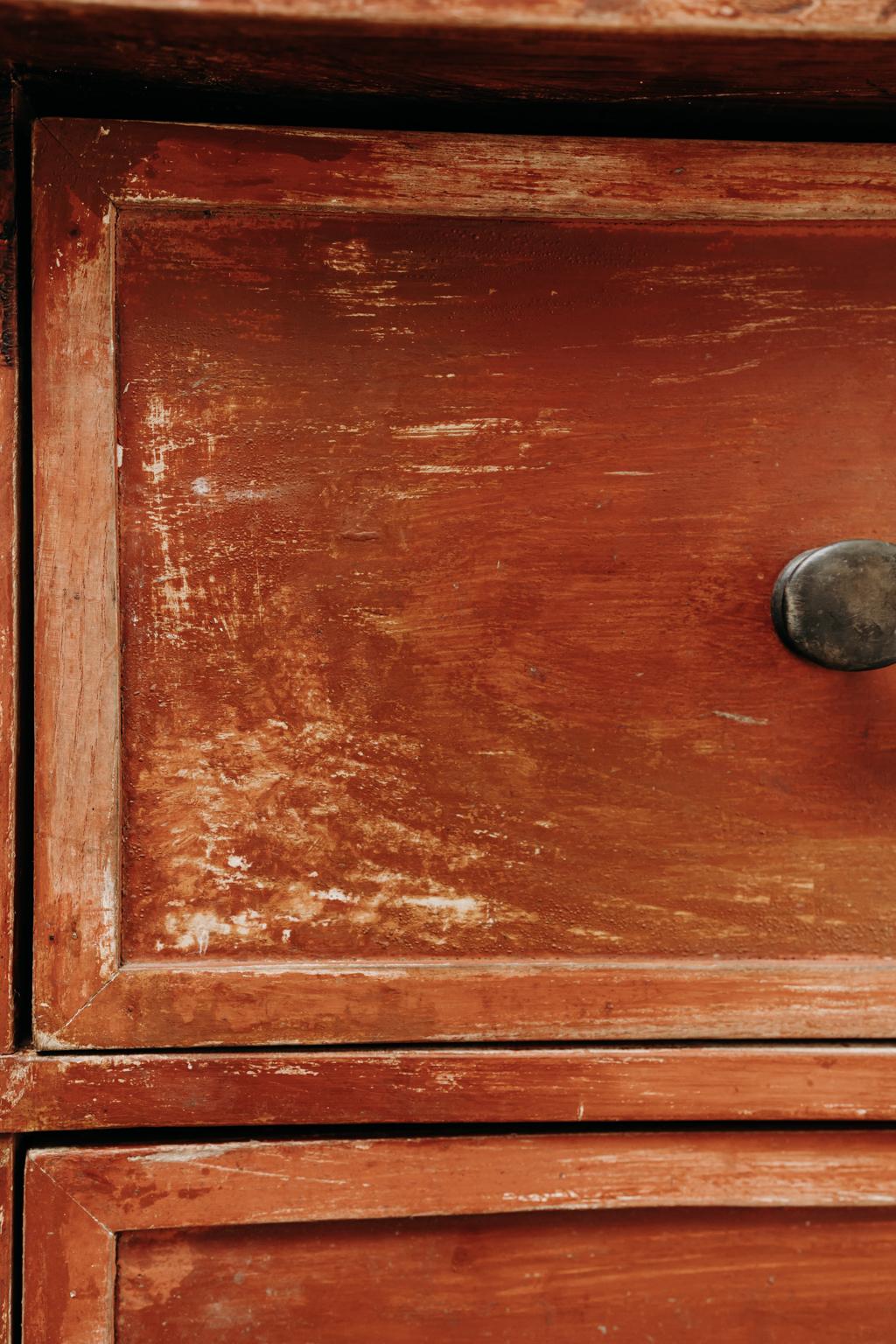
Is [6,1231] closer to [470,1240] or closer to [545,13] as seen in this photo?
[470,1240]

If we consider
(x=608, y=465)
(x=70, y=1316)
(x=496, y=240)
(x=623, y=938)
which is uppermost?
(x=496, y=240)

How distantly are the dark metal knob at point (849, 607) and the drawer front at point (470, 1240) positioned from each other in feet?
0.76

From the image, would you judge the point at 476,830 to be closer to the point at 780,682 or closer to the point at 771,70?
the point at 780,682

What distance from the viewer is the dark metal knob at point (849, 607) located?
336 mm

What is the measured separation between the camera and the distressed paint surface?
37cm

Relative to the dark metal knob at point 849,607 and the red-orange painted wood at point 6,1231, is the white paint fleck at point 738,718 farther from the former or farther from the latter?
the red-orange painted wood at point 6,1231

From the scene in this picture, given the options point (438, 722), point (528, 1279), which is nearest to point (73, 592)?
point (438, 722)

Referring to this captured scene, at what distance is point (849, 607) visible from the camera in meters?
0.34

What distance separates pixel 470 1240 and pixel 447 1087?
3.1 inches

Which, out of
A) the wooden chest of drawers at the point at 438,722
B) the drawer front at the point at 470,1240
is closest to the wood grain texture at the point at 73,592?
the wooden chest of drawers at the point at 438,722

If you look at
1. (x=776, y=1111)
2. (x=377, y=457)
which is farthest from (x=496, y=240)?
(x=776, y=1111)

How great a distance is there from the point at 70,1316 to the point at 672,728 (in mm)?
379

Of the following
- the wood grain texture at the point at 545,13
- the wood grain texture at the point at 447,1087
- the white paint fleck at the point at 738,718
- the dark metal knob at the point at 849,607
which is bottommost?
the wood grain texture at the point at 447,1087

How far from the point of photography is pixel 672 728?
372 mm
